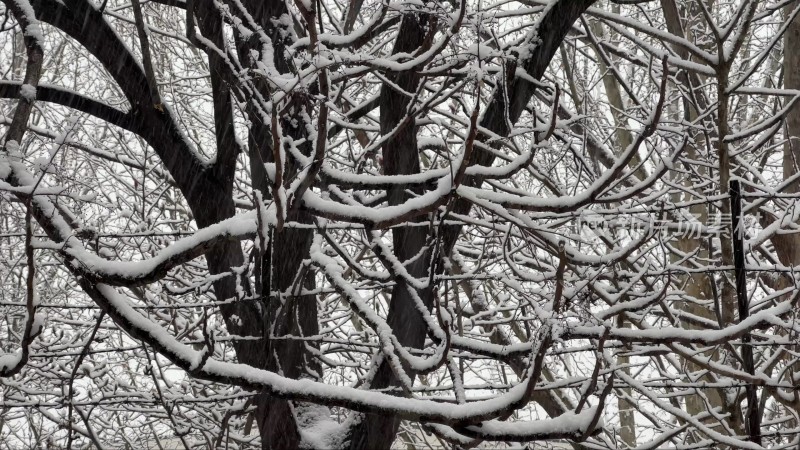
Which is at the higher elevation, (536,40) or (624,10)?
(624,10)

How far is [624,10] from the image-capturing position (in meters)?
10.4

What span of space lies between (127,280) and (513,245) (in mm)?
4049

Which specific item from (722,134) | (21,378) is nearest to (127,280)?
(722,134)

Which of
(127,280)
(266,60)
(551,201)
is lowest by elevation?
(127,280)

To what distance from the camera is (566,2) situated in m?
3.91

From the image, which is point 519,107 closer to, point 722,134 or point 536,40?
point 536,40

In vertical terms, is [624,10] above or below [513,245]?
above

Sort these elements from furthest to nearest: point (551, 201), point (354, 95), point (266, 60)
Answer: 1. point (354, 95)
2. point (266, 60)
3. point (551, 201)

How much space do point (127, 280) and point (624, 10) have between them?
920 centimetres

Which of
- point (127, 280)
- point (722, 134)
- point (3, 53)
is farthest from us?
point (3, 53)

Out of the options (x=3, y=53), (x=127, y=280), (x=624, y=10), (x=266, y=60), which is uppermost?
(x=624, y=10)

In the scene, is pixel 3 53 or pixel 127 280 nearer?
pixel 127 280

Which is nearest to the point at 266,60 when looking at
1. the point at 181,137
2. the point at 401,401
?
the point at 181,137

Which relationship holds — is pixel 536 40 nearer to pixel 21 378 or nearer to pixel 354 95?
pixel 354 95
